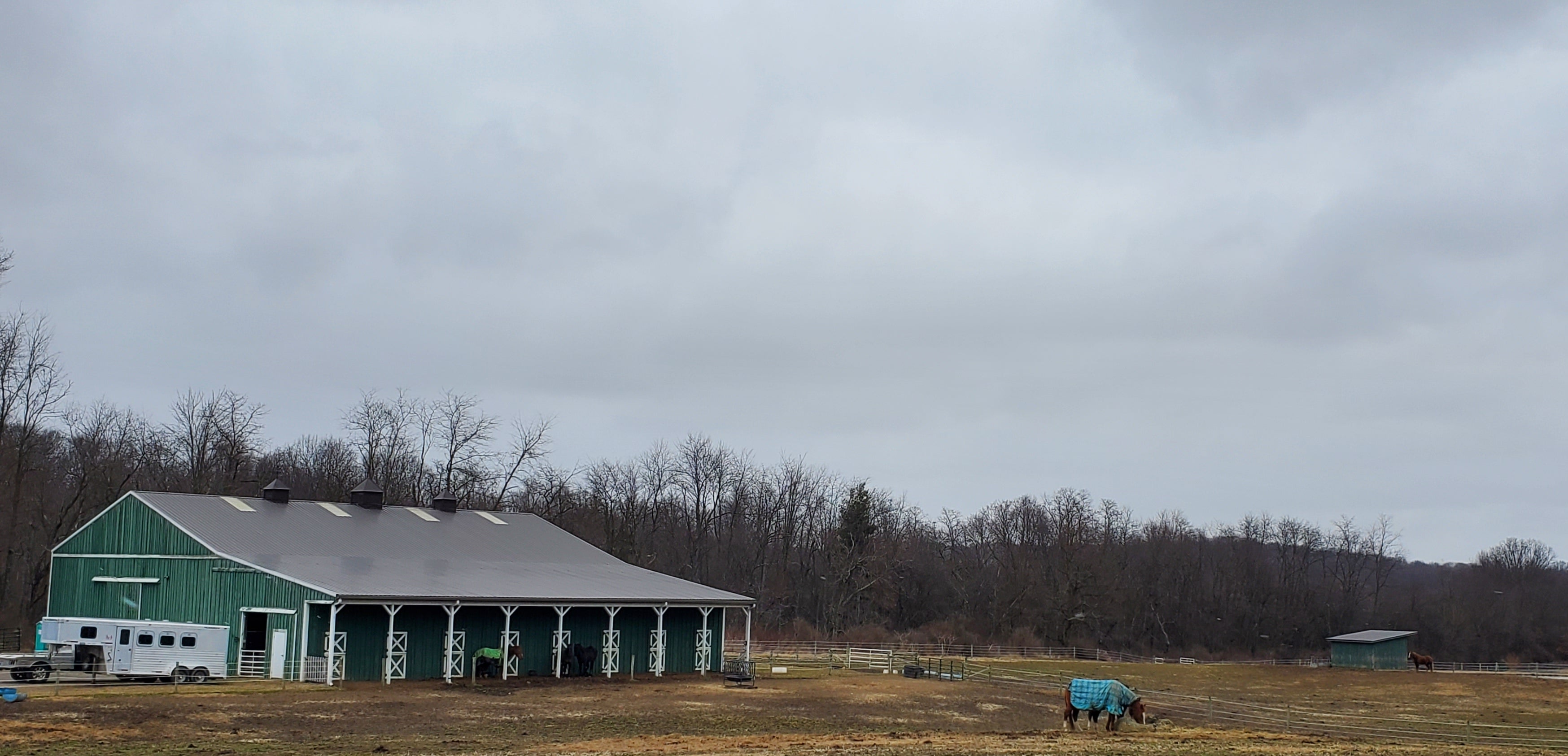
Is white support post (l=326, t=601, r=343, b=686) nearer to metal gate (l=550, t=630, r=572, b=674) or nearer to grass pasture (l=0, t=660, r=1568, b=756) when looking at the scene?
grass pasture (l=0, t=660, r=1568, b=756)

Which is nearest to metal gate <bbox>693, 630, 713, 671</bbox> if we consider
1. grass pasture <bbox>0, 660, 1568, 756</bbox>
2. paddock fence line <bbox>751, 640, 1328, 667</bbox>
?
grass pasture <bbox>0, 660, 1568, 756</bbox>

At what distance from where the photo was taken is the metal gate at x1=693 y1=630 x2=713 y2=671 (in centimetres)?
4838

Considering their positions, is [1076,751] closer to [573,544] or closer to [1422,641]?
[573,544]

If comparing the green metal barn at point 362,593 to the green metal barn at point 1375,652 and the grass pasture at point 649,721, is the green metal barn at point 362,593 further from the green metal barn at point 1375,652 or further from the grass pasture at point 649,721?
the green metal barn at point 1375,652

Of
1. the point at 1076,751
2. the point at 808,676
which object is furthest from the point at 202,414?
the point at 1076,751

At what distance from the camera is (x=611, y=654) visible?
147ft

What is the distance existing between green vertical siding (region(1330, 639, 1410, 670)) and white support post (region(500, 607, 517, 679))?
48.5 metres

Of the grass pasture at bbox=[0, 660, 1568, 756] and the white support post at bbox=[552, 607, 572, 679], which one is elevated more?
the white support post at bbox=[552, 607, 572, 679]

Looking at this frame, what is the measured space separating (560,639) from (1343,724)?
23.6m

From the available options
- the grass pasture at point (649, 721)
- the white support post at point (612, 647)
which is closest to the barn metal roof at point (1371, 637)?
the grass pasture at point (649, 721)

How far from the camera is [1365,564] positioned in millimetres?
116062

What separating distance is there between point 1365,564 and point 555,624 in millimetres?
93403

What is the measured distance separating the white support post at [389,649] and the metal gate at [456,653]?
5.82 feet


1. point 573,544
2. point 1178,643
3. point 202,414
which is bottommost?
point 1178,643
